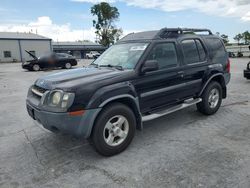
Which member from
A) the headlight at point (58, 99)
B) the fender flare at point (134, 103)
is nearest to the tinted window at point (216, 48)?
the fender flare at point (134, 103)

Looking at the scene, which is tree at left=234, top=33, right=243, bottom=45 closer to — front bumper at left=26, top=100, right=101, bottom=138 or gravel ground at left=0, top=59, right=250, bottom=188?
gravel ground at left=0, top=59, right=250, bottom=188

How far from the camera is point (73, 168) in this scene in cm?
343

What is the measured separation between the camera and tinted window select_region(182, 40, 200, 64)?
4.88 m

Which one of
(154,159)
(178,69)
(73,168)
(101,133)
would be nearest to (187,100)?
(178,69)

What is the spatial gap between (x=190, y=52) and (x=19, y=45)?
47.7 meters

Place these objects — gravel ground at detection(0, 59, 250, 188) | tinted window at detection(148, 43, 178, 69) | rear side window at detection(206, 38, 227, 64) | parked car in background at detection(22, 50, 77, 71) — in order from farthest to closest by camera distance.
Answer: parked car in background at detection(22, 50, 77, 71)
rear side window at detection(206, 38, 227, 64)
tinted window at detection(148, 43, 178, 69)
gravel ground at detection(0, 59, 250, 188)

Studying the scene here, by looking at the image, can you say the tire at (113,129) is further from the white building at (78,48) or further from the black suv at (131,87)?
the white building at (78,48)

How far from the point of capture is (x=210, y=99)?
554cm

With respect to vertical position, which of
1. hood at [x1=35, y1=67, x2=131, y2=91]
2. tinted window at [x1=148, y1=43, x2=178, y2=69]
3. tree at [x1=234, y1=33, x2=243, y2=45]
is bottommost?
hood at [x1=35, y1=67, x2=131, y2=91]

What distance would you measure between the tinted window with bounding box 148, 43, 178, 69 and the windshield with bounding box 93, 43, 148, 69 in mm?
215

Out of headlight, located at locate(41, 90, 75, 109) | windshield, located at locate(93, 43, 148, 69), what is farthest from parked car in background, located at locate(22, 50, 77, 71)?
headlight, located at locate(41, 90, 75, 109)

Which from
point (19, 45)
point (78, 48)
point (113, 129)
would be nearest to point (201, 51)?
point (113, 129)

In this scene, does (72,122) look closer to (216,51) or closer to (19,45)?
(216,51)

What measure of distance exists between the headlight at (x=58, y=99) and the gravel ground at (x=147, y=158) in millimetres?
684
